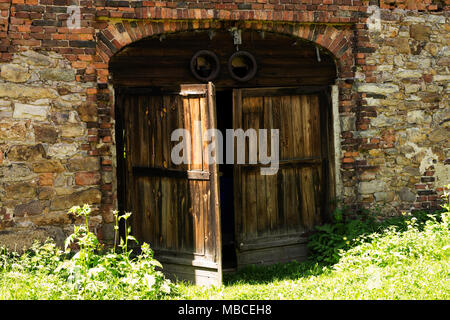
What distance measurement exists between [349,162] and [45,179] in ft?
12.3

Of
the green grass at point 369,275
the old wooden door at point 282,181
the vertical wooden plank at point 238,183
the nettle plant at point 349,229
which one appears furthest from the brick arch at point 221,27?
the green grass at point 369,275

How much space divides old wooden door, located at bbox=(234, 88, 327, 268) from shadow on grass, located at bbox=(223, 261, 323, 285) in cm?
18

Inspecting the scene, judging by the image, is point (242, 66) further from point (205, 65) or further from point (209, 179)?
point (209, 179)

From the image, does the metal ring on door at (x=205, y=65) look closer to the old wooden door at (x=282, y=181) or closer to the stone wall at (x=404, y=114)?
the old wooden door at (x=282, y=181)

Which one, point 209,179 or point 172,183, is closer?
point 209,179

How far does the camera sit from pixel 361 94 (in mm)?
5922

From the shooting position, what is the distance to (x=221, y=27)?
5477 mm

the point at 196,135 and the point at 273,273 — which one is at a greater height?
the point at 196,135

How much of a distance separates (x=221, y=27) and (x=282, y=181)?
2057mm

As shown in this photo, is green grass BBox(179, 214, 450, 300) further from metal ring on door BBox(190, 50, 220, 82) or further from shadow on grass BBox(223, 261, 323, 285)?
metal ring on door BBox(190, 50, 220, 82)

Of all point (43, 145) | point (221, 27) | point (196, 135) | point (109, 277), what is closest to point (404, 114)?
point (221, 27)

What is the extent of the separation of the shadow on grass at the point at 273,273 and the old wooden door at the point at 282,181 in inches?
7.0

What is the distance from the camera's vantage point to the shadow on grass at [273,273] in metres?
5.05

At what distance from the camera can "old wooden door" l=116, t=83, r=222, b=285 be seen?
486cm
